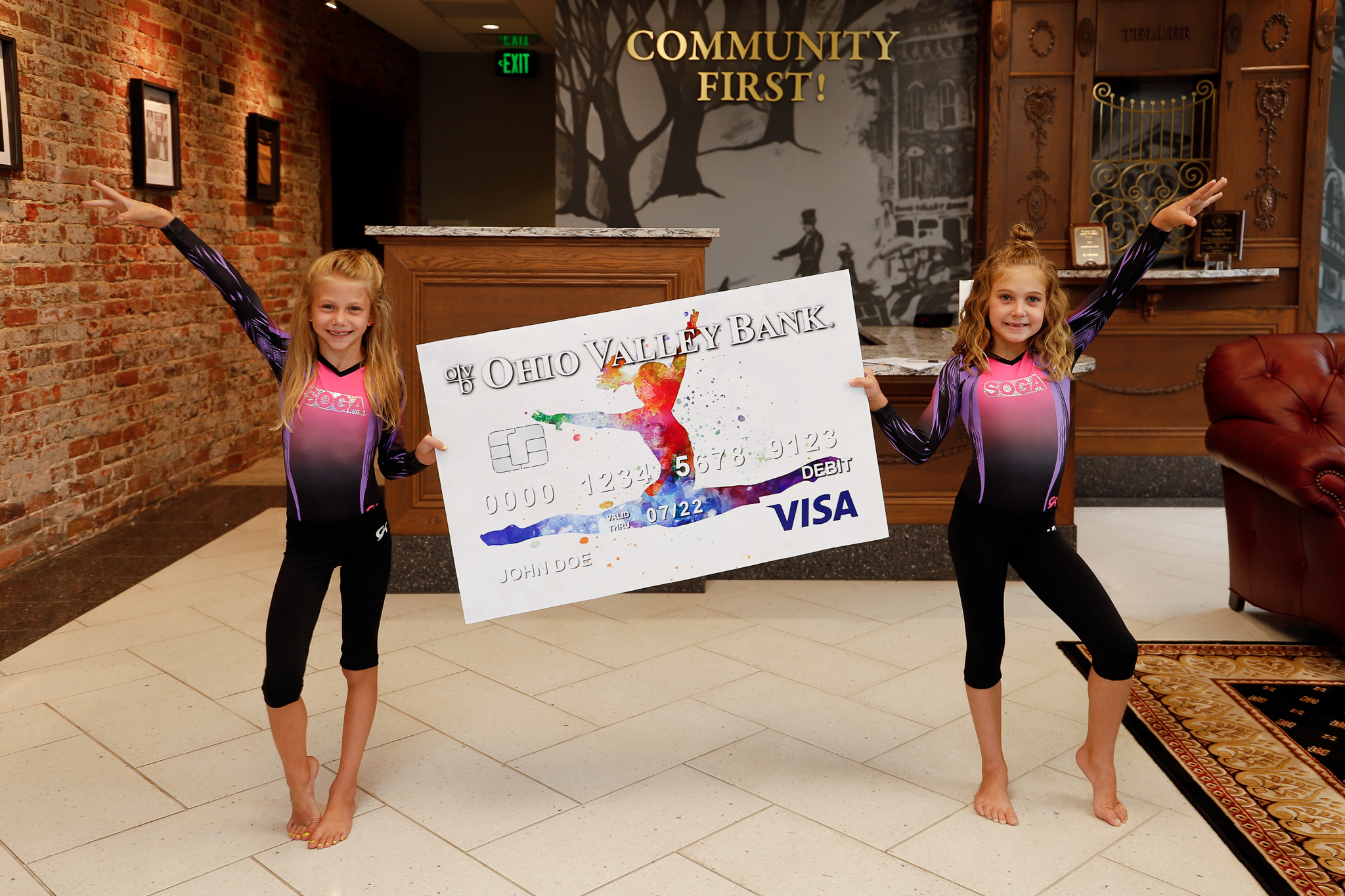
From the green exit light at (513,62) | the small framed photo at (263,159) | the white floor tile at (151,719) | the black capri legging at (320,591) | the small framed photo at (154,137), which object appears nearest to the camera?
the black capri legging at (320,591)

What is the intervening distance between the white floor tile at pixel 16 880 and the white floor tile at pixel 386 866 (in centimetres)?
41

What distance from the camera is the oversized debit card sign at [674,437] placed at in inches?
94.8

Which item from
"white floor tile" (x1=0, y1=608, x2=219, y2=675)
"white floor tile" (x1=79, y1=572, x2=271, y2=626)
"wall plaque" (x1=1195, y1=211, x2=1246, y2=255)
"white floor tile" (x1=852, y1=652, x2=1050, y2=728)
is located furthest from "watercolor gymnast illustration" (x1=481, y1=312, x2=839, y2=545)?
"wall plaque" (x1=1195, y1=211, x2=1246, y2=255)

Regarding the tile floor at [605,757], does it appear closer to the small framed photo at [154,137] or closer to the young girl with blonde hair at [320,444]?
the young girl with blonde hair at [320,444]

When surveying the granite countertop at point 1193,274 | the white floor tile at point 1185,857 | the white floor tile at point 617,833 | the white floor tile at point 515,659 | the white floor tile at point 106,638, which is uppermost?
the granite countertop at point 1193,274

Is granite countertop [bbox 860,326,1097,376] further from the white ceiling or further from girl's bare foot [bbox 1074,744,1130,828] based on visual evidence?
the white ceiling

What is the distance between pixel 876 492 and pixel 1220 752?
3.82ft

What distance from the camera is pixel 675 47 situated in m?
6.17

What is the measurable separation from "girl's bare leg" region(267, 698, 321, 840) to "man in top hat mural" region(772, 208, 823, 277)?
15.2 feet

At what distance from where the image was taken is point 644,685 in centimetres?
318

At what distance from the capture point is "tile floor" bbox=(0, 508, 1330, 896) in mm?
2145

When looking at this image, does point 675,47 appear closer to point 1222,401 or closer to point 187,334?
point 187,334

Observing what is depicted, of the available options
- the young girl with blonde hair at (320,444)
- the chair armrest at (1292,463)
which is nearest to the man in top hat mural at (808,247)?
the chair armrest at (1292,463)

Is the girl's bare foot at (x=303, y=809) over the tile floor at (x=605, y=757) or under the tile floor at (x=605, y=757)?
over
